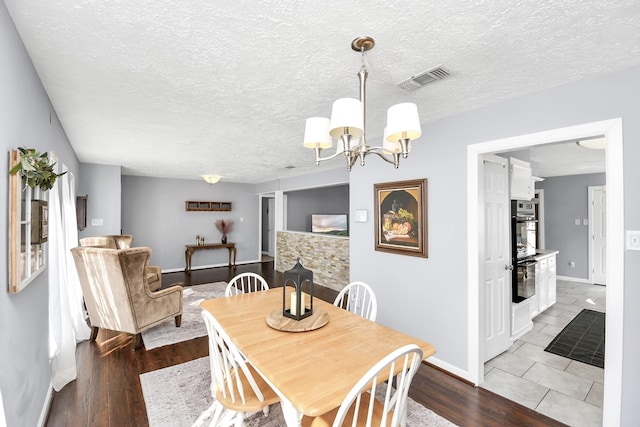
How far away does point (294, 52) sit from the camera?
164 cm

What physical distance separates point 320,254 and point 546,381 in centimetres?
416

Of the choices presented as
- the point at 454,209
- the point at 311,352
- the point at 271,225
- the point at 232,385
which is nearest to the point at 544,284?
the point at 454,209

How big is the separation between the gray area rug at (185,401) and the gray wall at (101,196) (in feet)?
12.3

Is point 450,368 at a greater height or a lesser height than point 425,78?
lesser

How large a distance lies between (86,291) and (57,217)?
1.15 m

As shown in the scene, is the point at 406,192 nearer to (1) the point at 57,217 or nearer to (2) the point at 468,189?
(2) the point at 468,189

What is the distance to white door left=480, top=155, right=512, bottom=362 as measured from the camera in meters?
2.83

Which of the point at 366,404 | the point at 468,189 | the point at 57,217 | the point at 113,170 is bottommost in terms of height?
the point at 366,404

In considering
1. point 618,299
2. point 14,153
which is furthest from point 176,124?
point 618,299

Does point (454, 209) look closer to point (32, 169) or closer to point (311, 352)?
point (311, 352)

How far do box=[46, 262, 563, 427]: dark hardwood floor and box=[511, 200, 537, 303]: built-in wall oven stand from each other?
59.7 inches

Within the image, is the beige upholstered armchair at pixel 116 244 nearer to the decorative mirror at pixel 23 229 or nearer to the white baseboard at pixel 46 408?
the white baseboard at pixel 46 408

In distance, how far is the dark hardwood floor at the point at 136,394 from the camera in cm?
205

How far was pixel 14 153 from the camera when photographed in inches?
54.9
